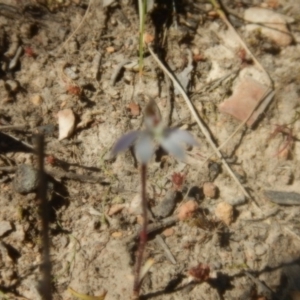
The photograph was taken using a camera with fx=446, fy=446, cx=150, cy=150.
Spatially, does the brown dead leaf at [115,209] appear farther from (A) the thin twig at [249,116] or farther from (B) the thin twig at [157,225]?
(A) the thin twig at [249,116]

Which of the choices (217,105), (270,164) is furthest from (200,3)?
(270,164)

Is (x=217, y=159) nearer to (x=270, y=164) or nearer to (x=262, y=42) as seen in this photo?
(x=270, y=164)

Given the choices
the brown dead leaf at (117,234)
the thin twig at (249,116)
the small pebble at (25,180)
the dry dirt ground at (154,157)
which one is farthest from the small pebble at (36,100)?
the thin twig at (249,116)

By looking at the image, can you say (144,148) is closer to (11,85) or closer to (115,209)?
(115,209)

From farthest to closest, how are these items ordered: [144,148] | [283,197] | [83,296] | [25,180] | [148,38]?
1. [148,38]
2. [283,197]
3. [25,180]
4. [83,296]
5. [144,148]

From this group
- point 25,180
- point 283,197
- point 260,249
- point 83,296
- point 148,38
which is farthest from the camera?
point 148,38

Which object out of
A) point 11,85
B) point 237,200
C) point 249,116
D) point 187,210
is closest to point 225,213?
point 237,200

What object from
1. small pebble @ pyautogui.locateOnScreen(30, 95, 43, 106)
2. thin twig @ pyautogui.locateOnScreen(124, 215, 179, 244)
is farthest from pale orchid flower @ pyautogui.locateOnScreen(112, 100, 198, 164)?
small pebble @ pyautogui.locateOnScreen(30, 95, 43, 106)
